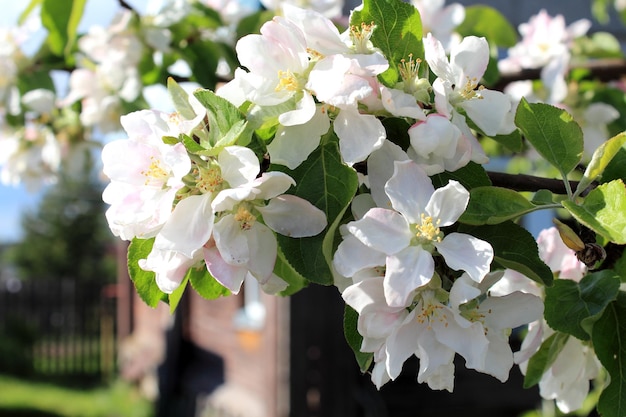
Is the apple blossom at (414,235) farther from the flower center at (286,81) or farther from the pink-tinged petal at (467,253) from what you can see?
the flower center at (286,81)

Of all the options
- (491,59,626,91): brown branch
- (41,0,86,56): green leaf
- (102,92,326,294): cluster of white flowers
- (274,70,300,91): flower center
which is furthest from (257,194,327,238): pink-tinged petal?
(491,59,626,91): brown branch

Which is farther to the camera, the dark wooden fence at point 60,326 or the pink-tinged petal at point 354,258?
the dark wooden fence at point 60,326

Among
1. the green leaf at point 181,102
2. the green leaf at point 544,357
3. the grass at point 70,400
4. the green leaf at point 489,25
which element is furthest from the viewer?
the grass at point 70,400

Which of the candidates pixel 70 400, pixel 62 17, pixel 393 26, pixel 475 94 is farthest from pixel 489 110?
pixel 70 400

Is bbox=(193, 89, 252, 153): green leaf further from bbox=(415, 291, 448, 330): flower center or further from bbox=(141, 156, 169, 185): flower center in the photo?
bbox=(415, 291, 448, 330): flower center

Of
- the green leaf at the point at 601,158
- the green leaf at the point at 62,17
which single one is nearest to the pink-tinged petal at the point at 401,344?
the green leaf at the point at 601,158

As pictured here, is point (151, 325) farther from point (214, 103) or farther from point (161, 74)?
point (214, 103)

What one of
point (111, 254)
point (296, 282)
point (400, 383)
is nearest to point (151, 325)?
point (400, 383)
